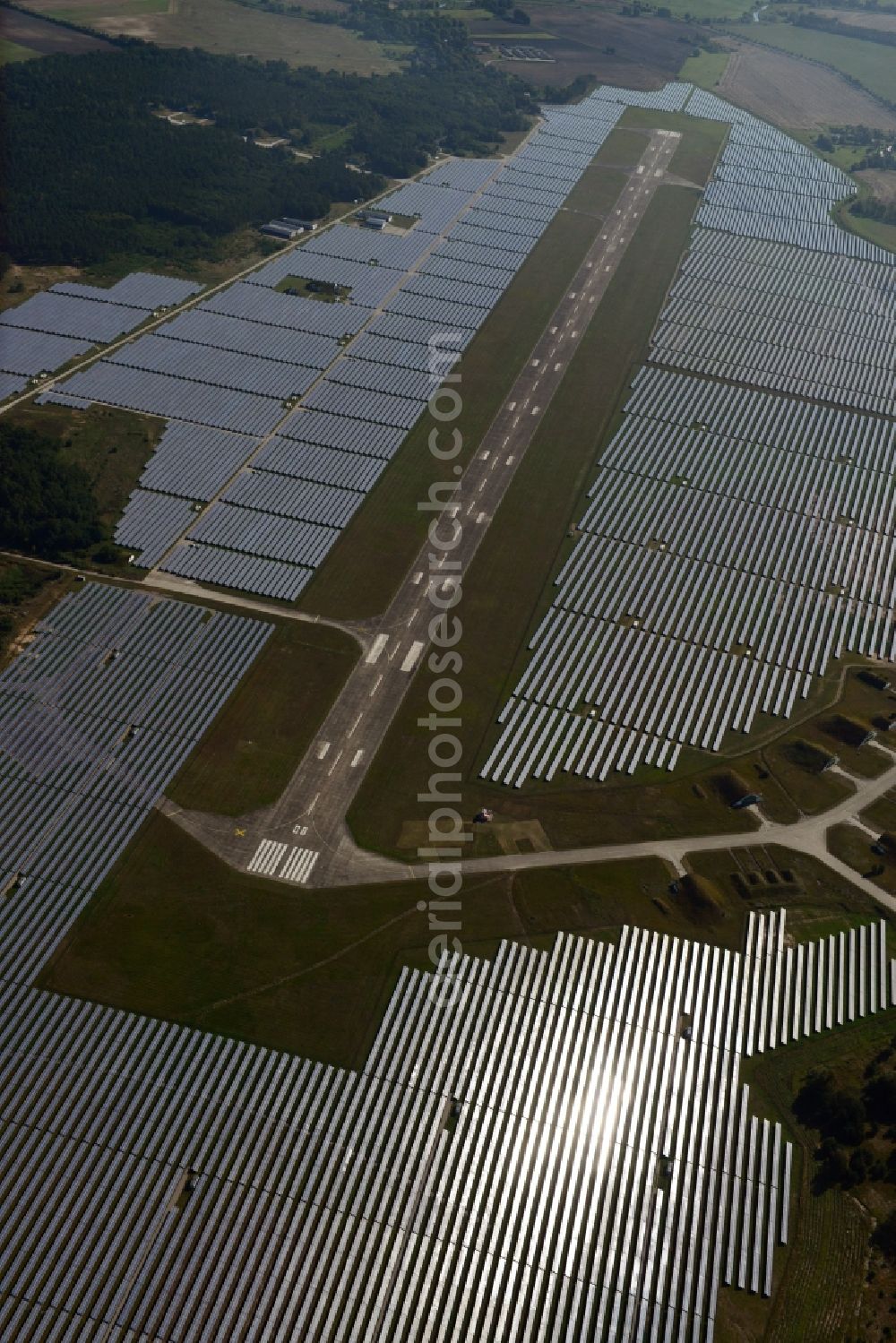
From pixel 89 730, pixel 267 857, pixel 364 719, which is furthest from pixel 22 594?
pixel 267 857

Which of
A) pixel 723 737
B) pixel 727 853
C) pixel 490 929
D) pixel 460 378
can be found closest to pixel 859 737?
pixel 723 737

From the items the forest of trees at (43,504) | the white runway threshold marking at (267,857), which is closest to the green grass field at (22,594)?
the forest of trees at (43,504)

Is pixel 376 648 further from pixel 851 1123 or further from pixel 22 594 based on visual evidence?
pixel 851 1123

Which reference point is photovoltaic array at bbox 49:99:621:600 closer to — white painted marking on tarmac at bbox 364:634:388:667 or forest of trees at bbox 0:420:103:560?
forest of trees at bbox 0:420:103:560

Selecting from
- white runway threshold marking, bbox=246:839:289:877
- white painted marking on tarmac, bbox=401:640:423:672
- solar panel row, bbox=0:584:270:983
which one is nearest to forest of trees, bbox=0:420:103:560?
solar panel row, bbox=0:584:270:983

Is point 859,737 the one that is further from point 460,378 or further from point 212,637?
point 460,378
